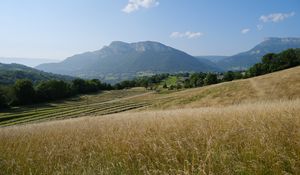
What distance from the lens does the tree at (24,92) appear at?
101m

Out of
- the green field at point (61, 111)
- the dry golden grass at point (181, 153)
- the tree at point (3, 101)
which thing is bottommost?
the green field at point (61, 111)

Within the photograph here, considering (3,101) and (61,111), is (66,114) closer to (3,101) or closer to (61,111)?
(61,111)

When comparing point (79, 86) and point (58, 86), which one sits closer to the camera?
point (58, 86)

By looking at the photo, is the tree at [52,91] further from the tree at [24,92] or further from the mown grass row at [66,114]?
the mown grass row at [66,114]

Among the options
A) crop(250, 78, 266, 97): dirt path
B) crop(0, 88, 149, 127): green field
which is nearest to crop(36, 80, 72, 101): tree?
crop(0, 88, 149, 127): green field

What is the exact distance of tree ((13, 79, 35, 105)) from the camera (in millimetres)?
100875

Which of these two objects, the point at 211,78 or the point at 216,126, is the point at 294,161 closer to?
the point at 216,126

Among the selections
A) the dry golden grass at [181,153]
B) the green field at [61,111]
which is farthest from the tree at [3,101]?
the dry golden grass at [181,153]

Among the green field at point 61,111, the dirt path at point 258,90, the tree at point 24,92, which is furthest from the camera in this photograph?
the tree at point 24,92

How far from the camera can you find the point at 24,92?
10219 cm

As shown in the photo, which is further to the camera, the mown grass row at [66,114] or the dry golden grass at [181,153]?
the mown grass row at [66,114]

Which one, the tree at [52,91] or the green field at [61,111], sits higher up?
the tree at [52,91]

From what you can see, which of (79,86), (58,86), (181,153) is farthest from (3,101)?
(181,153)

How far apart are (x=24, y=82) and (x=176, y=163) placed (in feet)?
361
